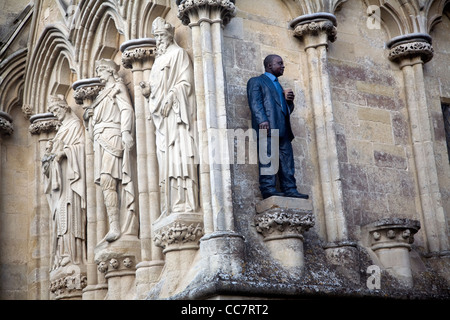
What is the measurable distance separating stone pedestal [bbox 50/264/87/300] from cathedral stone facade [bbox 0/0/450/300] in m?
0.03

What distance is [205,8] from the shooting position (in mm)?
10570

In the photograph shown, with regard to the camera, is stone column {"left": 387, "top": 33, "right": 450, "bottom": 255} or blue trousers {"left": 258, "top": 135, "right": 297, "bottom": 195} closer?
blue trousers {"left": 258, "top": 135, "right": 297, "bottom": 195}

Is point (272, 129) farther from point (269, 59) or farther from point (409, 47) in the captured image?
point (409, 47)

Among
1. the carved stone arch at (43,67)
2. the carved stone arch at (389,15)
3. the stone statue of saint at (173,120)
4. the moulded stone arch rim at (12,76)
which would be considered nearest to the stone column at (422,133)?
the carved stone arch at (389,15)

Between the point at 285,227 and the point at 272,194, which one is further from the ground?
the point at 272,194

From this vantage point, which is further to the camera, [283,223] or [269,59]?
[269,59]

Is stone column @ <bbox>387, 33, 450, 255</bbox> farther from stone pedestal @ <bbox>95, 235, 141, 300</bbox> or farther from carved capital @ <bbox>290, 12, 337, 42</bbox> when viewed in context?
stone pedestal @ <bbox>95, 235, 141, 300</bbox>

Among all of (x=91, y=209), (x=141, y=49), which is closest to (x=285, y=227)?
(x=141, y=49)

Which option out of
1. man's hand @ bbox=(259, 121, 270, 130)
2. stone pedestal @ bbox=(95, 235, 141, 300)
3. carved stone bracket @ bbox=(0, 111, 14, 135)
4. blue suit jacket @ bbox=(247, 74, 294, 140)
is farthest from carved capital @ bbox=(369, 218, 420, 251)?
carved stone bracket @ bbox=(0, 111, 14, 135)

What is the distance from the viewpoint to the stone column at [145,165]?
35.7ft

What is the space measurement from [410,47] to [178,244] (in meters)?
4.35

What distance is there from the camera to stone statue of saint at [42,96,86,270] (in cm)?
1282

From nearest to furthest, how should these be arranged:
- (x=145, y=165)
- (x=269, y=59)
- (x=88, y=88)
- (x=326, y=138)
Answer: (x=269, y=59)
(x=326, y=138)
(x=145, y=165)
(x=88, y=88)
